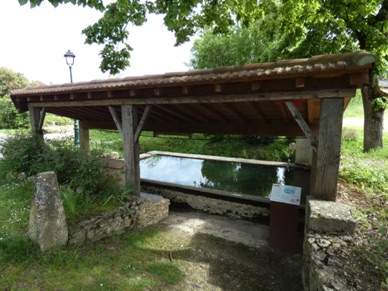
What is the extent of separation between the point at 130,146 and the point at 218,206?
2773mm

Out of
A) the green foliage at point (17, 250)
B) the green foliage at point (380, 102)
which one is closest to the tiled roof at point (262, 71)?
the green foliage at point (17, 250)

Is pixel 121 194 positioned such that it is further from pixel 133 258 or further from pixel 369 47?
pixel 369 47

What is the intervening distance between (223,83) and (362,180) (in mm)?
4220

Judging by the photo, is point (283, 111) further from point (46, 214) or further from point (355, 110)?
point (355, 110)

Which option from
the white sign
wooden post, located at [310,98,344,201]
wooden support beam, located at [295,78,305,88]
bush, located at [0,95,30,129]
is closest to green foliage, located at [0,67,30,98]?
bush, located at [0,95,30,129]

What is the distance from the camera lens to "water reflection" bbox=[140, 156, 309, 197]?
6.92 metres

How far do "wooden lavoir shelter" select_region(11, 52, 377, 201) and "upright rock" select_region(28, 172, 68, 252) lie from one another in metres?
1.71

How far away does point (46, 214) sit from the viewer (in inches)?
124

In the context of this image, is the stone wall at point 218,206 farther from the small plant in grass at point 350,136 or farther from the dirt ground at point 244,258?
the small plant in grass at point 350,136

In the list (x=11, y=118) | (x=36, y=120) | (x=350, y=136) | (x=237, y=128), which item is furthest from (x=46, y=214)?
(x=11, y=118)

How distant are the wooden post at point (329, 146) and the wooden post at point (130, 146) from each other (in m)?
3.40

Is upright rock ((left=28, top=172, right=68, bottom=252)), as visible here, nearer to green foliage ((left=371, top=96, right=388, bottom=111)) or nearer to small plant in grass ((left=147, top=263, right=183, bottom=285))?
small plant in grass ((left=147, top=263, right=183, bottom=285))

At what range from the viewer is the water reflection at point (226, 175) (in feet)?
22.7

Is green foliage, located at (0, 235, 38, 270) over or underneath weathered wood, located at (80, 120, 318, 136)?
underneath
